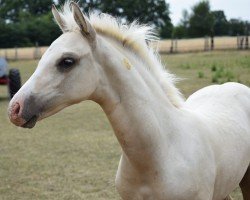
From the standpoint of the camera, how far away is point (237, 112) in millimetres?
3596

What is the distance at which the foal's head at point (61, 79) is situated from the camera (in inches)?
95.7

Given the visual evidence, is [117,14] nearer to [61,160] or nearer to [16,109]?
[61,160]

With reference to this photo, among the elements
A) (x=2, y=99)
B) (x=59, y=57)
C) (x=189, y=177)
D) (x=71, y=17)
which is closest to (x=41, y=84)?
(x=59, y=57)

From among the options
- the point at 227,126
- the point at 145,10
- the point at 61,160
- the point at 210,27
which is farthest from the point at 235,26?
the point at 227,126

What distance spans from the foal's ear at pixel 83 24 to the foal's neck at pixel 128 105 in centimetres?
10

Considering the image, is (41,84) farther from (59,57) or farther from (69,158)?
(69,158)

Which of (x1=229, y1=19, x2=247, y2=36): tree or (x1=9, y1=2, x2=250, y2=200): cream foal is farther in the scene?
(x1=229, y1=19, x2=247, y2=36): tree

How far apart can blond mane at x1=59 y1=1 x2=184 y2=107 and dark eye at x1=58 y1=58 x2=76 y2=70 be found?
0.23 m

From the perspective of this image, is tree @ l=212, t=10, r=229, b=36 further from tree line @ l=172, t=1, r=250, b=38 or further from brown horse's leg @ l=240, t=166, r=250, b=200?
brown horse's leg @ l=240, t=166, r=250, b=200

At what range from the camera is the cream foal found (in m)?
2.49

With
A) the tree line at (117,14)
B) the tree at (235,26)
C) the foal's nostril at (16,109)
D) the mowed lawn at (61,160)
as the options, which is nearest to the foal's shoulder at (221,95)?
the mowed lawn at (61,160)

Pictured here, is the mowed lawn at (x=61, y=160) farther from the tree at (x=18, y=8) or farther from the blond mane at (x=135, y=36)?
the tree at (x=18, y=8)

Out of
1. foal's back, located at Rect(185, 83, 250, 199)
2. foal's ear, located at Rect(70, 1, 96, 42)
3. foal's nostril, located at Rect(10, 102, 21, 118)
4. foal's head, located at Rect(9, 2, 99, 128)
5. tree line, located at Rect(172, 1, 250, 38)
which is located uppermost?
foal's ear, located at Rect(70, 1, 96, 42)

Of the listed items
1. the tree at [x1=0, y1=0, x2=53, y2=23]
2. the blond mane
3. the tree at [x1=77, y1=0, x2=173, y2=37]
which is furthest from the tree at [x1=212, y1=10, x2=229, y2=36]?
the blond mane
